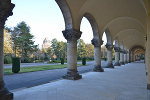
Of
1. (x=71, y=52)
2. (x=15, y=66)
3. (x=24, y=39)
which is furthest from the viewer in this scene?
(x=24, y=39)

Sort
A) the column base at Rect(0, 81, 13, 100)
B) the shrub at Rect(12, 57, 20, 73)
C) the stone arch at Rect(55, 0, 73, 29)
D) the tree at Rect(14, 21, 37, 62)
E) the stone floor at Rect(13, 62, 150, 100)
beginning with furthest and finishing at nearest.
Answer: the tree at Rect(14, 21, 37, 62) < the shrub at Rect(12, 57, 20, 73) < the stone arch at Rect(55, 0, 73, 29) < the stone floor at Rect(13, 62, 150, 100) < the column base at Rect(0, 81, 13, 100)

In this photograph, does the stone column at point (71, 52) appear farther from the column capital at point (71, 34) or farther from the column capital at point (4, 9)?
the column capital at point (4, 9)

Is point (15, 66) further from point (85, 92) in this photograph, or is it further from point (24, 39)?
point (24, 39)

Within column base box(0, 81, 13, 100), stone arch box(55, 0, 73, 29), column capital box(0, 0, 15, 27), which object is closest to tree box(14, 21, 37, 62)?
stone arch box(55, 0, 73, 29)

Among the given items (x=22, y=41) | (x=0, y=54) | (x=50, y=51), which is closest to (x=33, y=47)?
(x=22, y=41)

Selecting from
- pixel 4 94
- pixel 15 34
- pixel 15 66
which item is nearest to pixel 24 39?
pixel 15 34

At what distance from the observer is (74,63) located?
307 inches

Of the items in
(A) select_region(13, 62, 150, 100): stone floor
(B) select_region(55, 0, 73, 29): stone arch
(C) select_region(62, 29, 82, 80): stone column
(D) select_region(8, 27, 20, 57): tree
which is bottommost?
(A) select_region(13, 62, 150, 100): stone floor

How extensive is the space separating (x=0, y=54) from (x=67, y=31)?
4552mm

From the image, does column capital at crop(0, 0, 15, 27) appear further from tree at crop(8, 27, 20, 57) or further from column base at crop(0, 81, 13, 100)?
tree at crop(8, 27, 20, 57)

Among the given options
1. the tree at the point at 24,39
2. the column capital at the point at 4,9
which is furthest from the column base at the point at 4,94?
the tree at the point at 24,39

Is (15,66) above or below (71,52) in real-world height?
below

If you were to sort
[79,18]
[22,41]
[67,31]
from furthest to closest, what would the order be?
[22,41] < [79,18] < [67,31]

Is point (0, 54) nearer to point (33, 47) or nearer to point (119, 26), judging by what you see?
point (119, 26)
